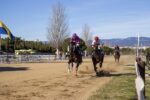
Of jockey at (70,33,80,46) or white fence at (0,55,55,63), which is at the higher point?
jockey at (70,33,80,46)

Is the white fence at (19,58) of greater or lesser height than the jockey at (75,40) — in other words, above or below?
below

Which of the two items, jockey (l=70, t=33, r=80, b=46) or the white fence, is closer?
jockey (l=70, t=33, r=80, b=46)

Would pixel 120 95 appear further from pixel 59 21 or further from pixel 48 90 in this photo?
pixel 59 21

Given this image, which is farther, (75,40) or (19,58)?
(19,58)

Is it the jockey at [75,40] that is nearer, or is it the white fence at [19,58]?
the jockey at [75,40]

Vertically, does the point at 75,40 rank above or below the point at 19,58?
above

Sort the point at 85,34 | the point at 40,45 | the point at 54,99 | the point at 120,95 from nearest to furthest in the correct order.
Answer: the point at 54,99 → the point at 120,95 → the point at 40,45 → the point at 85,34

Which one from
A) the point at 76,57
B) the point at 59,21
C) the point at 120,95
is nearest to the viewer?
the point at 120,95

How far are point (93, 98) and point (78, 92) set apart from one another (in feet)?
6.13

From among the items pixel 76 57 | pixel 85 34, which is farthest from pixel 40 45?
pixel 76 57

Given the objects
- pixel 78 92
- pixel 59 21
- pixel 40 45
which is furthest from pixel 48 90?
pixel 40 45

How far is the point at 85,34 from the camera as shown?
4412 inches

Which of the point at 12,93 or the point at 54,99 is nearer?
the point at 54,99

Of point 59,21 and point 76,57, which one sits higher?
point 59,21
